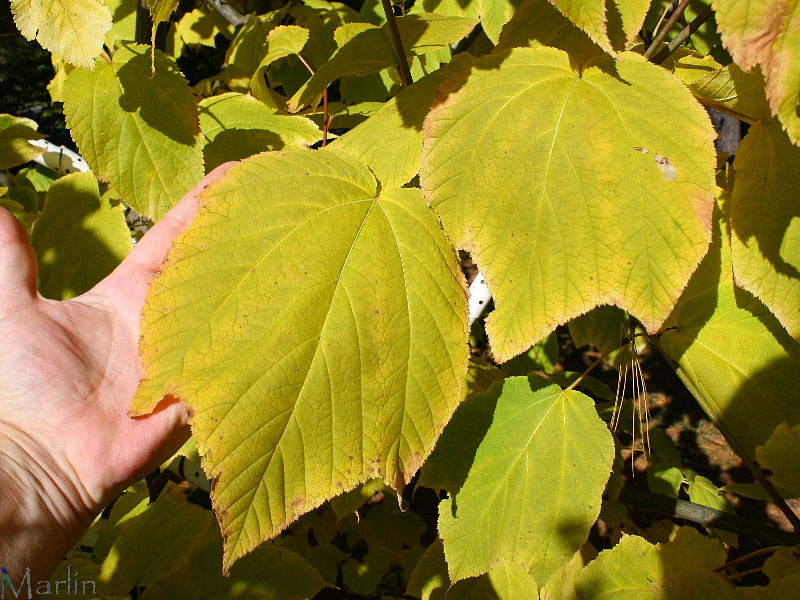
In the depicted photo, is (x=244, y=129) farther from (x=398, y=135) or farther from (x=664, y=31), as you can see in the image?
(x=664, y=31)

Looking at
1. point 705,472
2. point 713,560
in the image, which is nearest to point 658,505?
point 713,560

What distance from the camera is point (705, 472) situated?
343 centimetres

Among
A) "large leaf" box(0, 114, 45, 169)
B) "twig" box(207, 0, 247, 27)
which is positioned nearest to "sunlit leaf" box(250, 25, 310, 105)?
"large leaf" box(0, 114, 45, 169)

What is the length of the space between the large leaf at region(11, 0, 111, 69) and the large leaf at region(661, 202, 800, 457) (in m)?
1.39

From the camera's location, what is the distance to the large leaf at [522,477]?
127 centimetres

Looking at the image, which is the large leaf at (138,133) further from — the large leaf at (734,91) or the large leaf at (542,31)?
the large leaf at (734,91)

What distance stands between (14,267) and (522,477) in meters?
1.30

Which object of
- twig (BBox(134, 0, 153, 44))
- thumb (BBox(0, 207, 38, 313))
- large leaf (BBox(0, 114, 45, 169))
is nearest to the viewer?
thumb (BBox(0, 207, 38, 313))

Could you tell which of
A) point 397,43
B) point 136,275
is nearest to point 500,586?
point 136,275

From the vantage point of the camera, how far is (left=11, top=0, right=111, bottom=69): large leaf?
1191mm

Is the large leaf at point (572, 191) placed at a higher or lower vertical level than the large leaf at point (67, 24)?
lower

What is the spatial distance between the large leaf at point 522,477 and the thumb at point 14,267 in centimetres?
106

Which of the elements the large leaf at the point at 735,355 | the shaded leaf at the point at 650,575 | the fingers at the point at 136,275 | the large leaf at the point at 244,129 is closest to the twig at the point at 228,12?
the large leaf at the point at 244,129

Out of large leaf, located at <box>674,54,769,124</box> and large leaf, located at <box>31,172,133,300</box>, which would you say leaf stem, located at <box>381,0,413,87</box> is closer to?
large leaf, located at <box>674,54,769,124</box>
